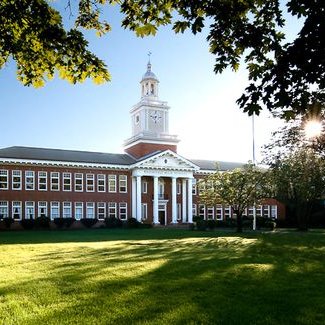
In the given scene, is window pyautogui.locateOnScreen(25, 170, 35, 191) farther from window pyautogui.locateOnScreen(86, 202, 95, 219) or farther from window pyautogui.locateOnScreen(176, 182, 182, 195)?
window pyautogui.locateOnScreen(176, 182, 182, 195)

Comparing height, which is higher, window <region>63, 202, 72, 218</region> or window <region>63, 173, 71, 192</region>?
window <region>63, 173, 71, 192</region>

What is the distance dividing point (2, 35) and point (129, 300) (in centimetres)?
544

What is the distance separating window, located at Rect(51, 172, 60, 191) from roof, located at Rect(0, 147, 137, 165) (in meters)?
1.81

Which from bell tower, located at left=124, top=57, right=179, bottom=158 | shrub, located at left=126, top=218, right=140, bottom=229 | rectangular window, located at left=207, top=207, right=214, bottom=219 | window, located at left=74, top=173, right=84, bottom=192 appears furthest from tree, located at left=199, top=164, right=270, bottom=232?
rectangular window, located at left=207, top=207, right=214, bottom=219

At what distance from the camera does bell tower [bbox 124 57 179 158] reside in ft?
209

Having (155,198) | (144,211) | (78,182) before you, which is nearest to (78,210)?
(78,182)

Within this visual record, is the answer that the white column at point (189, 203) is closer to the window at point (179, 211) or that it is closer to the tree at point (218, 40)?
the window at point (179, 211)

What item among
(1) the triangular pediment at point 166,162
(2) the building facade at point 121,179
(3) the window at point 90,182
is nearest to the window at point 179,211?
(2) the building facade at point 121,179

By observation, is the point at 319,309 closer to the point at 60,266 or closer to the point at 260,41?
the point at 260,41

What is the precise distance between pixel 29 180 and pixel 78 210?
6771 mm

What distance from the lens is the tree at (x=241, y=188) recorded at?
4241cm

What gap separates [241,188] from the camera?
4244cm

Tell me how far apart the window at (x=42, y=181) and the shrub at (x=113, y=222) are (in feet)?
26.3

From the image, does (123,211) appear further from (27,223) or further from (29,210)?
(27,223)
